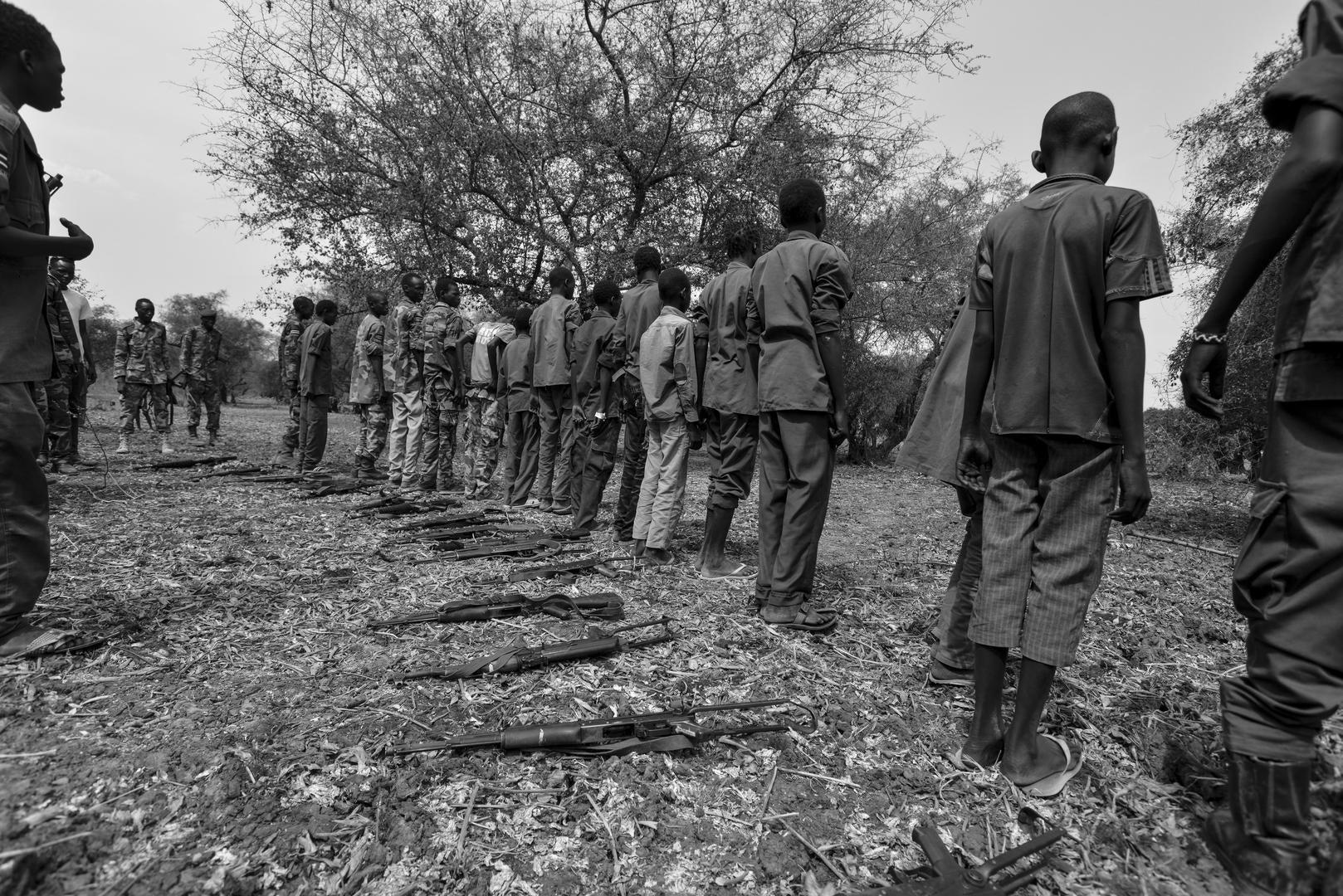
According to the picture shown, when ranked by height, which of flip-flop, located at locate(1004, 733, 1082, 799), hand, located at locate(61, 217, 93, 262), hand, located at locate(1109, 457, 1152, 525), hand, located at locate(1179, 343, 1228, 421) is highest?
hand, located at locate(61, 217, 93, 262)

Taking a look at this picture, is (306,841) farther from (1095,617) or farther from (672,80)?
(672,80)

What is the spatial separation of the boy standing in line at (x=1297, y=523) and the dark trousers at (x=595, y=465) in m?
4.53

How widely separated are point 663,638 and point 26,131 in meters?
3.72

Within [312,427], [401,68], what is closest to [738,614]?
[312,427]

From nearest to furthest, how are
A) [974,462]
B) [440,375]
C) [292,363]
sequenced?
[974,462]
[440,375]
[292,363]

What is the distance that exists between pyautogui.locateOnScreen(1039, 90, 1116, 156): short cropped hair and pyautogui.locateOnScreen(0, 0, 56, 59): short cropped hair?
4216 mm

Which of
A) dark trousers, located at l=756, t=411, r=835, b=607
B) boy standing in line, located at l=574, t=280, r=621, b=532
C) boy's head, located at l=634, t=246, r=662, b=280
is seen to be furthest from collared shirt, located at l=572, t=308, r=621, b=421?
dark trousers, located at l=756, t=411, r=835, b=607

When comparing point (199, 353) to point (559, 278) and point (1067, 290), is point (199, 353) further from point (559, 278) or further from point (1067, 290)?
point (1067, 290)

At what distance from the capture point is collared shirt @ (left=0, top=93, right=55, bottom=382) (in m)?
2.78

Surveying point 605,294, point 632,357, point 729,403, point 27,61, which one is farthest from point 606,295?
point 27,61

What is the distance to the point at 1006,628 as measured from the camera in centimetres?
239

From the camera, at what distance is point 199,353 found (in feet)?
37.3

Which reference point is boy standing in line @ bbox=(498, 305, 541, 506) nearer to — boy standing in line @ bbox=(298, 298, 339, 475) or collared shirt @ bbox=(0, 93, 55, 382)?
boy standing in line @ bbox=(298, 298, 339, 475)

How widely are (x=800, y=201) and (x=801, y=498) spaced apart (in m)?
1.75
